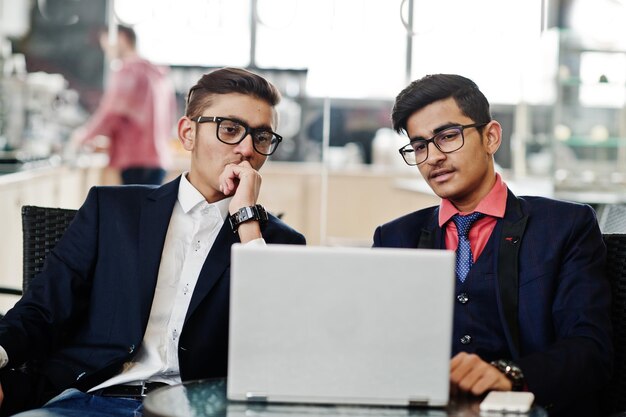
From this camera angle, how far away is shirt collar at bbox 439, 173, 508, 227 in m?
2.33

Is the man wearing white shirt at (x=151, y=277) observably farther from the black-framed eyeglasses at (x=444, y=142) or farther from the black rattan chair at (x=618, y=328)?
the black rattan chair at (x=618, y=328)

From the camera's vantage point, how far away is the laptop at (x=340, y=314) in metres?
1.61

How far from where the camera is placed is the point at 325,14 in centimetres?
862

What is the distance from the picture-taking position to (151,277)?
2.33 m

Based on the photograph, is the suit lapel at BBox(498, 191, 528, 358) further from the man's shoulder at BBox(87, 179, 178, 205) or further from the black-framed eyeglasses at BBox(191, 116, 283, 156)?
the man's shoulder at BBox(87, 179, 178, 205)

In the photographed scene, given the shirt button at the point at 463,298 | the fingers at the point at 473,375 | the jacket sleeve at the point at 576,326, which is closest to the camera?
the fingers at the point at 473,375

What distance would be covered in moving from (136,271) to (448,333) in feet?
3.17

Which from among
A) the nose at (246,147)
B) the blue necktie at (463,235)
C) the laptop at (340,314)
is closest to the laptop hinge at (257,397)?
the laptop at (340,314)

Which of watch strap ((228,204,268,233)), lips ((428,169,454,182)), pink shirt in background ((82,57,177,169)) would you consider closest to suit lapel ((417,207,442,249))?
lips ((428,169,454,182))

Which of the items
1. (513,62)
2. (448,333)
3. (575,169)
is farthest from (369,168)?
(448,333)

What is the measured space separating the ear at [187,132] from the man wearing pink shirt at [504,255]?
52 centimetres

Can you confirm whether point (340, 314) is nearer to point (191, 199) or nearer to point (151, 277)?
point (151, 277)

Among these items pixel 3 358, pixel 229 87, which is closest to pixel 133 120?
pixel 229 87

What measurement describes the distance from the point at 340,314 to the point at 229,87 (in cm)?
102
